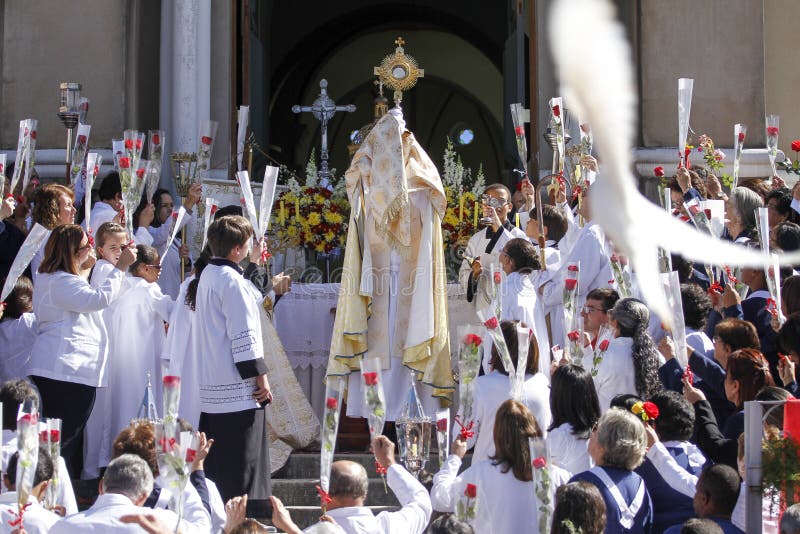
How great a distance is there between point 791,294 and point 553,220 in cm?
214

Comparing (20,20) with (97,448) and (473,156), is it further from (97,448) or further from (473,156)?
(473,156)

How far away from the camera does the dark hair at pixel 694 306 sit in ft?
23.7

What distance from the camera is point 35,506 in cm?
529

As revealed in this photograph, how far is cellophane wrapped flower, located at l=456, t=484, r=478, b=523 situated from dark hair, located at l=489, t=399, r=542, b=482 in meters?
0.18

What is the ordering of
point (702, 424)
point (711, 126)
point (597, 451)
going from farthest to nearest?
point (711, 126), point (702, 424), point (597, 451)

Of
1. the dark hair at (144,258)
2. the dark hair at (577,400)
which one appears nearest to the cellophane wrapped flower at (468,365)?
the dark hair at (577,400)

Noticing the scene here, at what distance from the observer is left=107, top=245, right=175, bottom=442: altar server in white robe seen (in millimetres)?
8195

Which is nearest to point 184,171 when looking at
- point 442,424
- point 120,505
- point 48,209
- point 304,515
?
point 48,209

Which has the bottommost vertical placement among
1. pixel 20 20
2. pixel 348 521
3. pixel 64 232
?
pixel 348 521

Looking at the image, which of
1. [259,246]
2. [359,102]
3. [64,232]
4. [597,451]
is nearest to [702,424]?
[597,451]

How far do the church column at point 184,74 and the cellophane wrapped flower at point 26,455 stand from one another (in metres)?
6.42

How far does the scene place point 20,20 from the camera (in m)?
11.7

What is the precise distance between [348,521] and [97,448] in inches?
130

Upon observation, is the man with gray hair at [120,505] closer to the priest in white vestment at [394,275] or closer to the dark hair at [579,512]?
the dark hair at [579,512]
